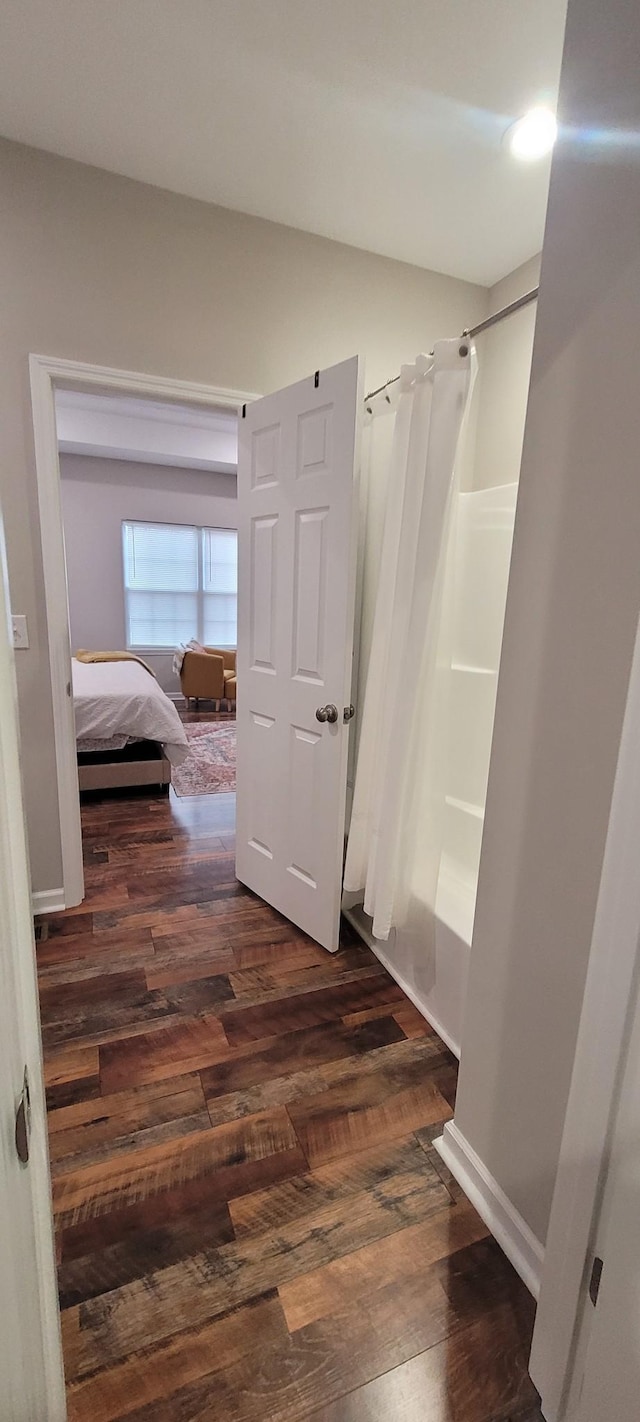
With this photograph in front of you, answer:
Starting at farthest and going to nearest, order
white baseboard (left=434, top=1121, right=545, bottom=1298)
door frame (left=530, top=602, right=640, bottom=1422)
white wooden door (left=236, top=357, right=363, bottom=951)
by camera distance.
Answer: white wooden door (left=236, top=357, right=363, bottom=951)
white baseboard (left=434, top=1121, right=545, bottom=1298)
door frame (left=530, top=602, right=640, bottom=1422)

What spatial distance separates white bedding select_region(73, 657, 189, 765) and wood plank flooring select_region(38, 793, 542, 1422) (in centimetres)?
Result: 160

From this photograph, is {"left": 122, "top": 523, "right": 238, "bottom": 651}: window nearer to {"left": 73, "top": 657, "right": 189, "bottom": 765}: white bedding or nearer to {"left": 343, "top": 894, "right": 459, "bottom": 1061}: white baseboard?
{"left": 73, "top": 657, "right": 189, "bottom": 765}: white bedding

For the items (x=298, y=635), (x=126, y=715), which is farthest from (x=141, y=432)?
(x=298, y=635)

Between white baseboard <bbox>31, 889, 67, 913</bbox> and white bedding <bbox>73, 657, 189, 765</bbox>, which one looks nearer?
white baseboard <bbox>31, 889, 67, 913</bbox>

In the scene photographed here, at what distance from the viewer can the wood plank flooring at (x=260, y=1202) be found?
100 centimetres

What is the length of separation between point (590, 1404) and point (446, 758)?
4.18ft

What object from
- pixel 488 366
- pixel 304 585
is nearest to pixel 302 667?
pixel 304 585

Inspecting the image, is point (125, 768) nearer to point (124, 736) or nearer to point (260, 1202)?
point (124, 736)

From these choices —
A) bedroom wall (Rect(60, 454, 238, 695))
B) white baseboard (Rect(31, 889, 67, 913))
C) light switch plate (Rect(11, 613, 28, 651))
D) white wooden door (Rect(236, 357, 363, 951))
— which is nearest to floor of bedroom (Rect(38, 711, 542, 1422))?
white baseboard (Rect(31, 889, 67, 913))

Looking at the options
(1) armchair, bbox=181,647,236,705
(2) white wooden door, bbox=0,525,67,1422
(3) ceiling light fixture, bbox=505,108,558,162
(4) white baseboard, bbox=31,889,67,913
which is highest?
(3) ceiling light fixture, bbox=505,108,558,162

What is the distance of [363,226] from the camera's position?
2139 mm

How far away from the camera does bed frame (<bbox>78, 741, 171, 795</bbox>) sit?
3.65m

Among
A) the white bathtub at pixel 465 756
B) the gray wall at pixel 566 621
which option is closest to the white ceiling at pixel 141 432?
the white bathtub at pixel 465 756

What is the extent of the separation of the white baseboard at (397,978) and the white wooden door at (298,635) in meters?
0.18
